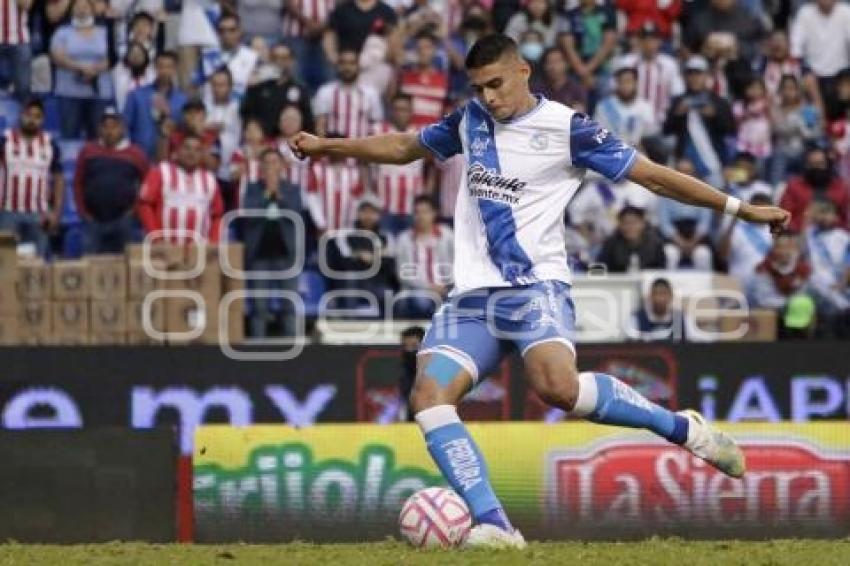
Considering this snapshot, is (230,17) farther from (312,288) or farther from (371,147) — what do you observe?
(371,147)

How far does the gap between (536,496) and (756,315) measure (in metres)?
5.56

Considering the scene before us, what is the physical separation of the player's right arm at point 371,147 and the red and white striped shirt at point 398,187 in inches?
315

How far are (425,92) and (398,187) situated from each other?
1.33m

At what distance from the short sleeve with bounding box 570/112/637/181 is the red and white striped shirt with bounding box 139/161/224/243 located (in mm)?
8073

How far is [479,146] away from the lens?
401 inches

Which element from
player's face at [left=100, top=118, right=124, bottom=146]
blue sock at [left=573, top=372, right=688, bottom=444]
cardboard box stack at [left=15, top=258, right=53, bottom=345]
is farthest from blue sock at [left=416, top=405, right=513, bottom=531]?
player's face at [left=100, top=118, right=124, bottom=146]

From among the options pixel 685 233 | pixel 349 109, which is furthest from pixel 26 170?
pixel 685 233

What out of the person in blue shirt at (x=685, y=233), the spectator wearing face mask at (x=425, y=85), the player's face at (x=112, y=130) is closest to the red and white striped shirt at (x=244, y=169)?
the player's face at (x=112, y=130)

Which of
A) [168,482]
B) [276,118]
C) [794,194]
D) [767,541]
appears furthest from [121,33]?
[767,541]

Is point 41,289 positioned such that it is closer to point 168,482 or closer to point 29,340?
point 29,340

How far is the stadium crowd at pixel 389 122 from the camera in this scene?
17.9 metres

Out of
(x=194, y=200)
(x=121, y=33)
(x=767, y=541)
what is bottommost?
(x=767, y=541)

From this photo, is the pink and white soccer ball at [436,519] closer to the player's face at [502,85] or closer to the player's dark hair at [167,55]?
the player's face at [502,85]

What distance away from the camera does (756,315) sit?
56.3ft
